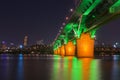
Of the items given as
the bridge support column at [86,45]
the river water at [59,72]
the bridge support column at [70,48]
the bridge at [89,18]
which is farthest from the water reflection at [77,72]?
the bridge support column at [70,48]

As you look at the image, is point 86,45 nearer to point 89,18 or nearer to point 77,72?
point 89,18

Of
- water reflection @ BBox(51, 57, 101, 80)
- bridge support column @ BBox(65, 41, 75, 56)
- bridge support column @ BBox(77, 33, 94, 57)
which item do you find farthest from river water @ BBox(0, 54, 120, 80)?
bridge support column @ BBox(65, 41, 75, 56)

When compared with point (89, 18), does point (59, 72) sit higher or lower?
lower

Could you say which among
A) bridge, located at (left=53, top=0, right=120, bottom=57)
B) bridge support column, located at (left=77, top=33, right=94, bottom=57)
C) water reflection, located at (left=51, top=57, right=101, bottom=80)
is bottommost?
water reflection, located at (left=51, top=57, right=101, bottom=80)

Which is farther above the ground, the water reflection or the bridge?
A: the bridge

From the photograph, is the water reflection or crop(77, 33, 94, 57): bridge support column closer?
the water reflection

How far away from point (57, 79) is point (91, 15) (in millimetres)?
40273

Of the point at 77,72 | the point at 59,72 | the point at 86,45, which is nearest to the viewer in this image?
the point at 59,72

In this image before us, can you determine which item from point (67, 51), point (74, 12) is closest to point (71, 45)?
point (67, 51)

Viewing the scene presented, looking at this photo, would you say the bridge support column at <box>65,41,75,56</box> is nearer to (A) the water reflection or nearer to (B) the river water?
(B) the river water

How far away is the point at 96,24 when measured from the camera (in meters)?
53.8

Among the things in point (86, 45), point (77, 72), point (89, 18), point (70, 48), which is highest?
point (89, 18)

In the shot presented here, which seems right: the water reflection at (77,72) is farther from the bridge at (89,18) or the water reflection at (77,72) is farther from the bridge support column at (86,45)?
the bridge support column at (86,45)

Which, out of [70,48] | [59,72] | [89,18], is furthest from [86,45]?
[59,72]
